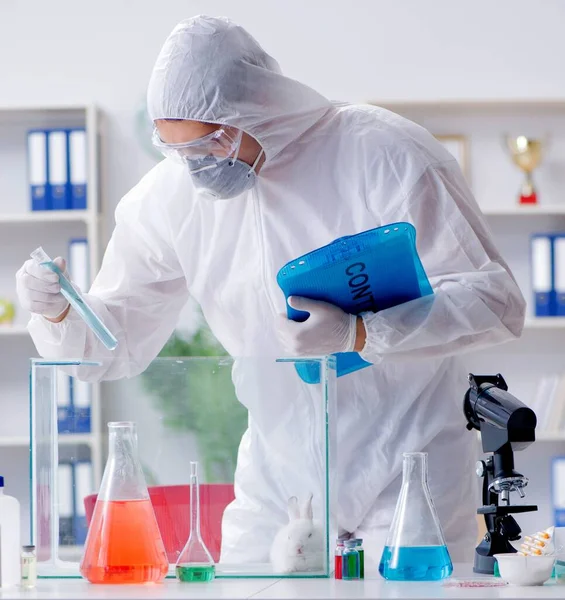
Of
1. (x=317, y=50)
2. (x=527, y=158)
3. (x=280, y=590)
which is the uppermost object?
(x=317, y=50)

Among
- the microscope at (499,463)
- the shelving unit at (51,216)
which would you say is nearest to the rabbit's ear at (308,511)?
the microscope at (499,463)

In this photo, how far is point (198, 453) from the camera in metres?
1.34

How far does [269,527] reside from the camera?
4.51 feet

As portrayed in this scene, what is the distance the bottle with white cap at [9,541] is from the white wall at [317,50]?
302 centimetres

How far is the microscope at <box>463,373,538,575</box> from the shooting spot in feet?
4.15

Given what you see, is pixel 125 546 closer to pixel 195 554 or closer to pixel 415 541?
pixel 195 554

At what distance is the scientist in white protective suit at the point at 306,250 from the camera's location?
5.08 ft

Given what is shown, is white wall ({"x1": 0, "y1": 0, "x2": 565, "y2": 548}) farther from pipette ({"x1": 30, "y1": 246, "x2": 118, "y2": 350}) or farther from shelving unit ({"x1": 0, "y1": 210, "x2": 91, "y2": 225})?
pipette ({"x1": 30, "y1": 246, "x2": 118, "y2": 350})

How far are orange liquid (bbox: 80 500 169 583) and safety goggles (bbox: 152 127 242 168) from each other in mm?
660

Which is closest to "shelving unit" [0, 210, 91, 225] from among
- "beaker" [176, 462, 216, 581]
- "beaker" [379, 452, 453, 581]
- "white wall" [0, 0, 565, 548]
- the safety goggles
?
"white wall" [0, 0, 565, 548]

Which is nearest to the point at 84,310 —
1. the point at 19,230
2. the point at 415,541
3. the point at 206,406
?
the point at 206,406

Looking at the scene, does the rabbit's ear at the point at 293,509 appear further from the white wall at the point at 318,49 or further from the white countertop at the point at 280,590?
the white wall at the point at 318,49

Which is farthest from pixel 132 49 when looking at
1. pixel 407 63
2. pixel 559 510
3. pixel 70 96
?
pixel 559 510

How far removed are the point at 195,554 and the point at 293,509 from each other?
140 mm
